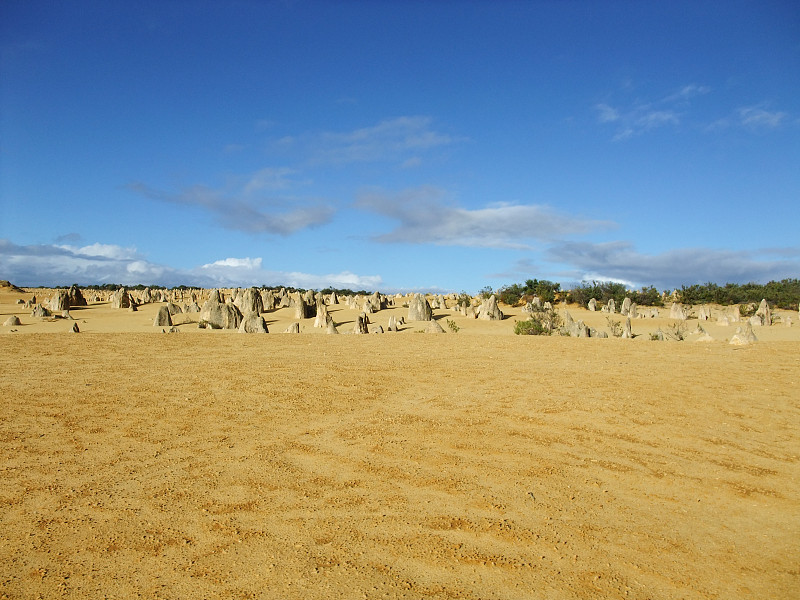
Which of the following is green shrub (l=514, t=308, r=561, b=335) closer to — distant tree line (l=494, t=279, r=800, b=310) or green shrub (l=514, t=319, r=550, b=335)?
green shrub (l=514, t=319, r=550, b=335)

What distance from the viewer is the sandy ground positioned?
9.50ft

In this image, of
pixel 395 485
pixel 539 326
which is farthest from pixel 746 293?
pixel 395 485

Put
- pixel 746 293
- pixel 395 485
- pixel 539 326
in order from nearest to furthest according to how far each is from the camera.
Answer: pixel 395 485
pixel 539 326
pixel 746 293

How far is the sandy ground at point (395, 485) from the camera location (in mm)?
2896

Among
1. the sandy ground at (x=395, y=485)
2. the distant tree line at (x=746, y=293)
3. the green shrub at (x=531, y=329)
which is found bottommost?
the sandy ground at (x=395, y=485)

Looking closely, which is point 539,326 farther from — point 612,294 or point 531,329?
point 612,294

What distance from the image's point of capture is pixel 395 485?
4.09 metres

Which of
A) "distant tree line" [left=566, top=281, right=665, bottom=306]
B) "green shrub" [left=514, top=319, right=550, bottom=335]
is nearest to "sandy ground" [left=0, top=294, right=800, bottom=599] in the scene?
"green shrub" [left=514, top=319, right=550, bottom=335]

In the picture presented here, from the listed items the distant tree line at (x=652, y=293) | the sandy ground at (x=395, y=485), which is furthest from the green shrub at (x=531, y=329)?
the distant tree line at (x=652, y=293)

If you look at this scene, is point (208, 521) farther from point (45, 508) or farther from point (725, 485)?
point (725, 485)

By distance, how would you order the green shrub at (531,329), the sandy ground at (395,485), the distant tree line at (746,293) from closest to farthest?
1. the sandy ground at (395,485)
2. the green shrub at (531,329)
3. the distant tree line at (746,293)

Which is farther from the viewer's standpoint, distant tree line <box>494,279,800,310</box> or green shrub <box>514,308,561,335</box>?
Result: distant tree line <box>494,279,800,310</box>

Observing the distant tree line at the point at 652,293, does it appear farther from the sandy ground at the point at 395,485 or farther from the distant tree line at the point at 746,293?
the sandy ground at the point at 395,485

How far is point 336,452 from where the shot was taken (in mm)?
4871
